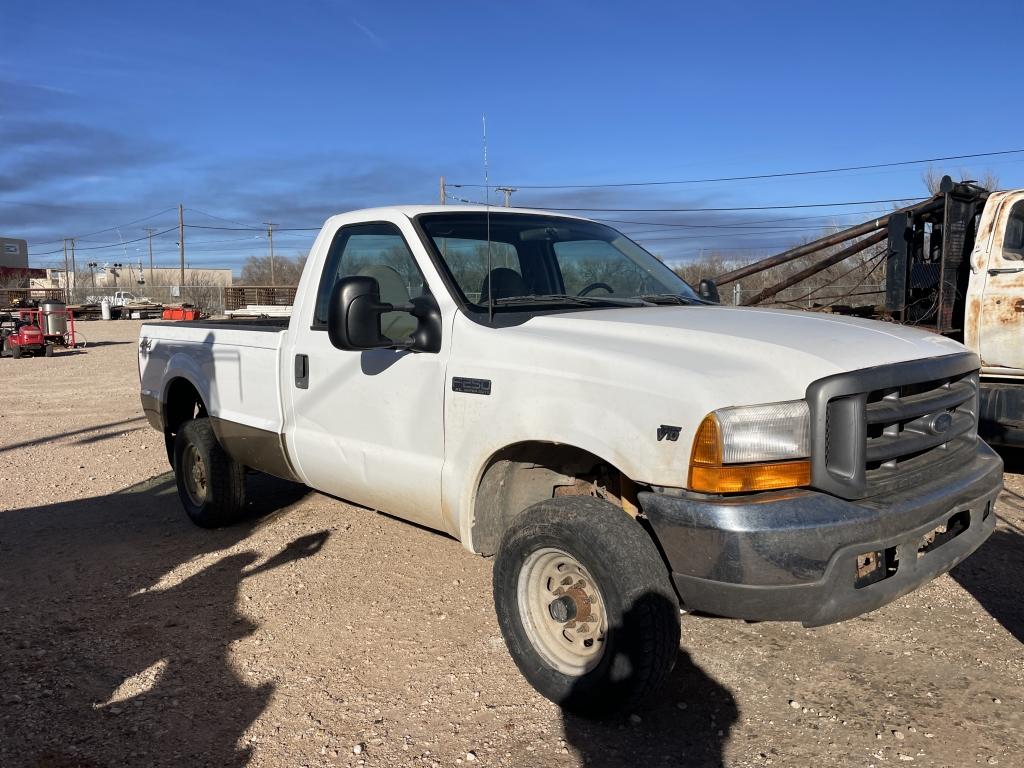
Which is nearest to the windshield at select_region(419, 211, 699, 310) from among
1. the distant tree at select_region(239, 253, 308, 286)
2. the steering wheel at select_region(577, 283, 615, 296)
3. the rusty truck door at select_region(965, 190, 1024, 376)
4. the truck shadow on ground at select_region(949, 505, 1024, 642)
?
the steering wheel at select_region(577, 283, 615, 296)

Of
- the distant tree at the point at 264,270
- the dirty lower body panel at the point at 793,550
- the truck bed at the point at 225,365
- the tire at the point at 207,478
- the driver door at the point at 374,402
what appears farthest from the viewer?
the distant tree at the point at 264,270

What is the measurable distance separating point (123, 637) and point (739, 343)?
3310 mm

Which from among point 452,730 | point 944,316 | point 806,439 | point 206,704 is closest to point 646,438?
point 806,439

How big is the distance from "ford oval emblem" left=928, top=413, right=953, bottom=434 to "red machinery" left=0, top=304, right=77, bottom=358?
2311cm

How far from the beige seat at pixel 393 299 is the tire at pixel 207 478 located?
2164mm

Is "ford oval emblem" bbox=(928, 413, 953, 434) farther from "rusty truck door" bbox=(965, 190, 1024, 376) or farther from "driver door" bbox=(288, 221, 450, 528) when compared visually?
"rusty truck door" bbox=(965, 190, 1024, 376)

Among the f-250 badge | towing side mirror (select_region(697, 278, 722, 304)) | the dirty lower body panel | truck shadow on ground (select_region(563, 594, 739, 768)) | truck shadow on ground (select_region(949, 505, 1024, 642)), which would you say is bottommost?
truck shadow on ground (select_region(563, 594, 739, 768))

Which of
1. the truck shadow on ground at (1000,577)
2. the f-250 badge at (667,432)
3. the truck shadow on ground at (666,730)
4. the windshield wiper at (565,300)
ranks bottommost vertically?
the truck shadow on ground at (666,730)

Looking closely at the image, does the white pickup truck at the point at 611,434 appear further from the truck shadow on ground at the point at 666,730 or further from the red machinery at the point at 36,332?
the red machinery at the point at 36,332

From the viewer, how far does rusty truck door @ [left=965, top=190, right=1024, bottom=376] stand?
23.0ft

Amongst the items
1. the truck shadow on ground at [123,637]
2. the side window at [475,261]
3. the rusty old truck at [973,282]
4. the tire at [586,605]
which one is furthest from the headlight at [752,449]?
the rusty old truck at [973,282]

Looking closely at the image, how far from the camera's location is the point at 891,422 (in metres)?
3.07

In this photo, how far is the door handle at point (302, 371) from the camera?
182 inches

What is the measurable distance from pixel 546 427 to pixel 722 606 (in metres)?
0.92
